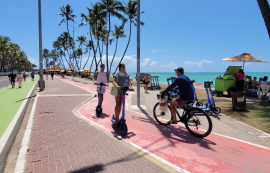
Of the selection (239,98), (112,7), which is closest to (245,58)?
(239,98)

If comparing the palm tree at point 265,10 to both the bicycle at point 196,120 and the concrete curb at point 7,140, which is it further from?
the concrete curb at point 7,140

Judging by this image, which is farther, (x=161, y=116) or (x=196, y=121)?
(x=161, y=116)

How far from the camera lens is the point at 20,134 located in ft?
15.3

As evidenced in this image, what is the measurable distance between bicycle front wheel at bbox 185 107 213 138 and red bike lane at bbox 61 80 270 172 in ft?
0.51

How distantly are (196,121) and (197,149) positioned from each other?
0.93 meters

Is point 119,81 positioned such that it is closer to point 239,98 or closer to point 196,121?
point 196,121

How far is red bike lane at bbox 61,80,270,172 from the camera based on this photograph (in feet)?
10.3

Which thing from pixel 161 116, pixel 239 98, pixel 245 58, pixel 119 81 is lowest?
pixel 161 116

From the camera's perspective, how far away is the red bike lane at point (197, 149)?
313 centimetres

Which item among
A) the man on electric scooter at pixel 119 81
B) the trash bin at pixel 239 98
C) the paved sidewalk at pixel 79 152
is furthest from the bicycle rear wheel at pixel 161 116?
the trash bin at pixel 239 98

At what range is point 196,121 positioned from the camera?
179 inches

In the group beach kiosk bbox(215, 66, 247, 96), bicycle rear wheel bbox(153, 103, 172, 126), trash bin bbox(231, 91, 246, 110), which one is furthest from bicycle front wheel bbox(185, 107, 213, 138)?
beach kiosk bbox(215, 66, 247, 96)

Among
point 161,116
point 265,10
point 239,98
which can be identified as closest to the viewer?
point 161,116

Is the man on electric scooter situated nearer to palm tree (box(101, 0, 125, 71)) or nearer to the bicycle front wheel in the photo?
the bicycle front wheel
